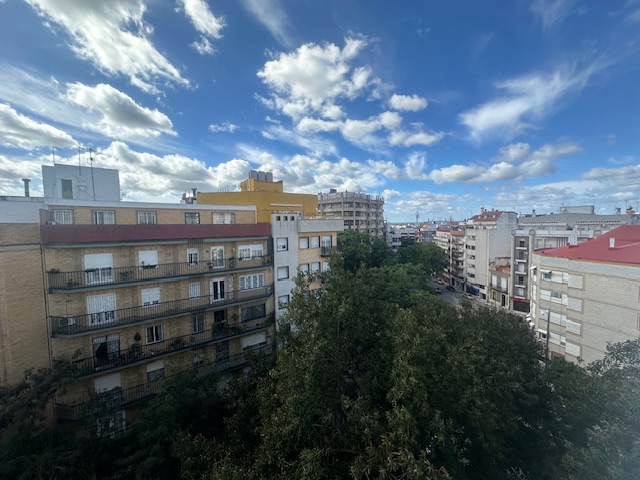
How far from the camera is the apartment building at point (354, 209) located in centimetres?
6531

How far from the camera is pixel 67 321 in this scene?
14.6 m

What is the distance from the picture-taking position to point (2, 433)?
10.6 meters

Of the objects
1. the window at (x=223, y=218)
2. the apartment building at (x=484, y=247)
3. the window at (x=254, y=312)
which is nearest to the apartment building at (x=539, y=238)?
the apartment building at (x=484, y=247)

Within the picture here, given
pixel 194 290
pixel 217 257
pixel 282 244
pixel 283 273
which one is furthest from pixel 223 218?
pixel 194 290

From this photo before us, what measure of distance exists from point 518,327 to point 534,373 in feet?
6.47

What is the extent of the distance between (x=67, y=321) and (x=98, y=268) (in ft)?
9.35

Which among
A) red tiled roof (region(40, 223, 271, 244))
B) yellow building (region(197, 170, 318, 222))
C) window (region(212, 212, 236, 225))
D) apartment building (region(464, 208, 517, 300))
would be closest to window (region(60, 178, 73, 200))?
red tiled roof (region(40, 223, 271, 244))

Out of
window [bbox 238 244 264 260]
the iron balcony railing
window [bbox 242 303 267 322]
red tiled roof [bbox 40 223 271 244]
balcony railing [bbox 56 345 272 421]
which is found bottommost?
balcony railing [bbox 56 345 272 421]

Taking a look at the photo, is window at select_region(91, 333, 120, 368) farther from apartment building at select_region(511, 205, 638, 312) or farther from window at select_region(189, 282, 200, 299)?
apartment building at select_region(511, 205, 638, 312)

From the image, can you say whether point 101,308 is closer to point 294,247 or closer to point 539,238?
point 294,247

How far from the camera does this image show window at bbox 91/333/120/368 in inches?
611

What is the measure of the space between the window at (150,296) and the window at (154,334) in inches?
57.9

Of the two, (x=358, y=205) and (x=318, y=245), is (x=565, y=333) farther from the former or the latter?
(x=358, y=205)

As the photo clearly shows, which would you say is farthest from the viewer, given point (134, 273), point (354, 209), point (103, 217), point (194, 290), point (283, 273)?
point (354, 209)
